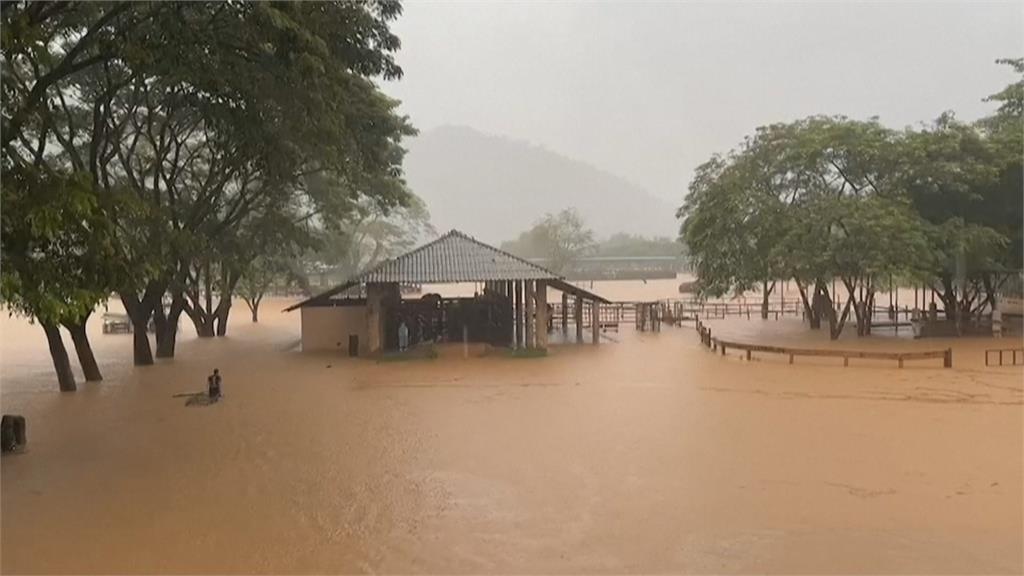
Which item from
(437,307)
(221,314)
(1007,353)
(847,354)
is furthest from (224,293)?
(1007,353)

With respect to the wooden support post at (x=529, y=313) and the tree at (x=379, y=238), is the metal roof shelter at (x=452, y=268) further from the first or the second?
the tree at (x=379, y=238)

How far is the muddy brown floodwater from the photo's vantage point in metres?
7.48

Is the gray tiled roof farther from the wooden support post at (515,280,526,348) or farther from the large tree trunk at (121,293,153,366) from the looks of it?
the large tree trunk at (121,293,153,366)

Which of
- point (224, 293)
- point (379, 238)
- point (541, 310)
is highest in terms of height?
point (379, 238)

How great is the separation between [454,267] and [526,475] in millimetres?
13917

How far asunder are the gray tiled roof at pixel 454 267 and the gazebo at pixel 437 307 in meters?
0.03

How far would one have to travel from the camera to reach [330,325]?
84.1 feet

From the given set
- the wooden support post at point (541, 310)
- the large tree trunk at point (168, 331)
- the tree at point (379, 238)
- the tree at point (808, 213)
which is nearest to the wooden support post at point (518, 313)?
the wooden support post at point (541, 310)

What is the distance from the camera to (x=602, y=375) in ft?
65.1

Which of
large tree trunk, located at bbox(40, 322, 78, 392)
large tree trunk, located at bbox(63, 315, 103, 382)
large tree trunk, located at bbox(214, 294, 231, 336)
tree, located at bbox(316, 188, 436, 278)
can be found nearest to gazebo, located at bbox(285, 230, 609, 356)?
large tree trunk, located at bbox(63, 315, 103, 382)

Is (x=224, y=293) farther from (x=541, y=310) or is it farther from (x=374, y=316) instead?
(x=541, y=310)

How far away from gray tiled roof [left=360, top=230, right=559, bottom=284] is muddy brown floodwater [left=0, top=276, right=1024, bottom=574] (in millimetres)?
4452

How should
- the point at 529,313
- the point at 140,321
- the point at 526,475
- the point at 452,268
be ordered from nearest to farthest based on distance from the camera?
1. the point at 526,475
2. the point at 140,321
3. the point at 452,268
4. the point at 529,313

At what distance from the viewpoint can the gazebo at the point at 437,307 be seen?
930 inches
